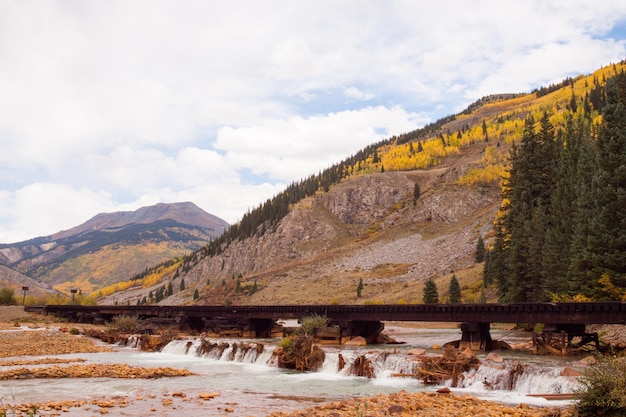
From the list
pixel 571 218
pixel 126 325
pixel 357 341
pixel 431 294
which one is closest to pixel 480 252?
pixel 431 294

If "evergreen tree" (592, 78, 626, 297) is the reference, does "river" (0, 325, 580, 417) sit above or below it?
below

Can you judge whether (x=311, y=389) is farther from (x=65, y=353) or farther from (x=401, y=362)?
(x=65, y=353)

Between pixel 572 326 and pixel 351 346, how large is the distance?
1719 cm

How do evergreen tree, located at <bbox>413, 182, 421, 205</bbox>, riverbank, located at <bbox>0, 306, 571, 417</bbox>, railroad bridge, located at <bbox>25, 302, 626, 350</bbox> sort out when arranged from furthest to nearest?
evergreen tree, located at <bbox>413, 182, 421, 205</bbox> → railroad bridge, located at <bbox>25, 302, 626, 350</bbox> → riverbank, located at <bbox>0, 306, 571, 417</bbox>

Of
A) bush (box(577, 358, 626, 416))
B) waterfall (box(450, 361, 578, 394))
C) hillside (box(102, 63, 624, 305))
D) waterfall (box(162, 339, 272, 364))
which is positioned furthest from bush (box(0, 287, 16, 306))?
bush (box(577, 358, 626, 416))

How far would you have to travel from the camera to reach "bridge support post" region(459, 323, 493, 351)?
37531 mm

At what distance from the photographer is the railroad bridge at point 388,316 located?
3272cm

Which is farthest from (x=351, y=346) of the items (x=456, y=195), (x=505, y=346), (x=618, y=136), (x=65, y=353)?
(x=456, y=195)

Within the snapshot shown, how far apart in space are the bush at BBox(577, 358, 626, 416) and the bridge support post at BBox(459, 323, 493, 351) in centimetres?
2287

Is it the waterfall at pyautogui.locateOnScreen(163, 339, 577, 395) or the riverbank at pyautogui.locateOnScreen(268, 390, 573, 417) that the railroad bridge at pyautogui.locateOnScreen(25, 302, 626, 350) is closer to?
the waterfall at pyautogui.locateOnScreen(163, 339, 577, 395)

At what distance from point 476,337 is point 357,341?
1093cm

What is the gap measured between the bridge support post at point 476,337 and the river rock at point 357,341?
31.0ft

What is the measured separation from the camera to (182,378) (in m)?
29.6

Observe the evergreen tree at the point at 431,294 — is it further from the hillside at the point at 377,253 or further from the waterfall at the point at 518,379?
the waterfall at the point at 518,379
